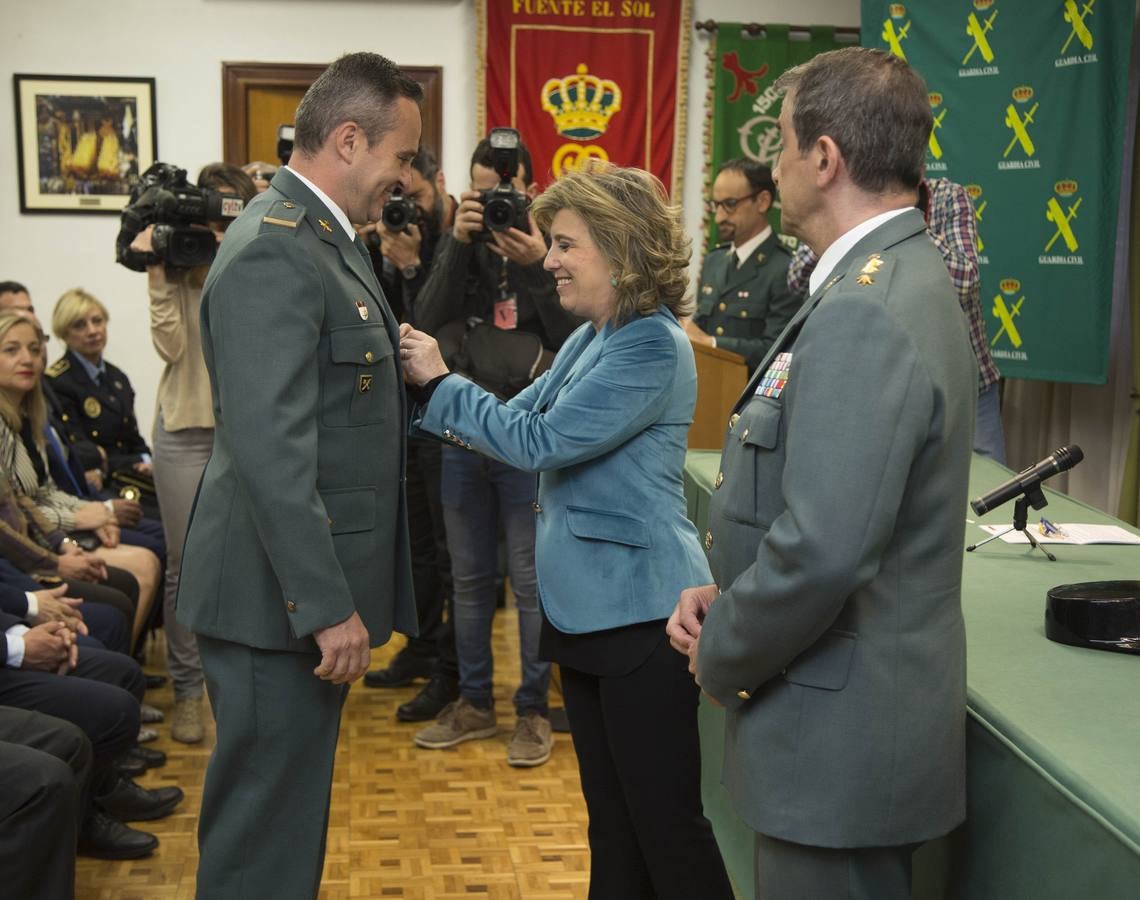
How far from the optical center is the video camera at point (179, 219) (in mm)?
3225

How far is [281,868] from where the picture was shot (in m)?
1.88

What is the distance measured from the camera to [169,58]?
20.2ft

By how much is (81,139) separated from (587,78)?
8.42 ft

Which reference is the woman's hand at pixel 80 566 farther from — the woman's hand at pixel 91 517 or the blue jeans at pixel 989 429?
the blue jeans at pixel 989 429

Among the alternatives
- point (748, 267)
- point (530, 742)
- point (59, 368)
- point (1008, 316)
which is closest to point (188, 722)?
point (530, 742)

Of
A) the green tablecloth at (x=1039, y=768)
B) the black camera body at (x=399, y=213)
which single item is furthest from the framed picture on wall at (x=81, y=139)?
the green tablecloth at (x=1039, y=768)

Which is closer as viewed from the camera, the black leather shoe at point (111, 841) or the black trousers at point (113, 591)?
the black leather shoe at point (111, 841)

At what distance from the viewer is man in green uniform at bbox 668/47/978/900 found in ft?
4.16

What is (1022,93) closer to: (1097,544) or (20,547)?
(1097,544)

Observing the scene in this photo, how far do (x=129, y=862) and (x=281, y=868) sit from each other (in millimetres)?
1137

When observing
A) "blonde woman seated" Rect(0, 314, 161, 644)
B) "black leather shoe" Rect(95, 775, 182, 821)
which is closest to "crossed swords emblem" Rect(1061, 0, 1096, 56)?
"blonde woman seated" Rect(0, 314, 161, 644)

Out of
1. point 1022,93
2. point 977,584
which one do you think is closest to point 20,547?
point 977,584

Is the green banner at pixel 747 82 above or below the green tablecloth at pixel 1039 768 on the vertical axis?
above

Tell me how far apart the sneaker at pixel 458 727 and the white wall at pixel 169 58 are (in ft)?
11.4
